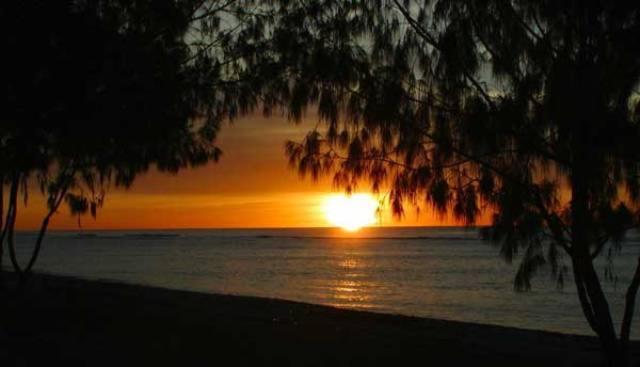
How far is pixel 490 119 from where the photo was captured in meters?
8.04

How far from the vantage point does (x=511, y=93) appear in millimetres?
8055

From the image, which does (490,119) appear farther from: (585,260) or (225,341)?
(225,341)

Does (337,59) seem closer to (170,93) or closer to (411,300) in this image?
(170,93)

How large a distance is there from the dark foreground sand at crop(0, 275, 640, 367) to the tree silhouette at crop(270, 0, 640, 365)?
2.68m

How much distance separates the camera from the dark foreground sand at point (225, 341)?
999 cm

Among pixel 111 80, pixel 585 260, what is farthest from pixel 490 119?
pixel 111 80

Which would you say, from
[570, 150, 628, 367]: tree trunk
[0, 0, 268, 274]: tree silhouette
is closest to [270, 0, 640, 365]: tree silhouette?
[570, 150, 628, 367]: tree trunk

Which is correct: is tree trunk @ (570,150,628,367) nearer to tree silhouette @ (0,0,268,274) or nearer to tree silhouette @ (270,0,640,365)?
tree silhouette @ (270,0,640,365)

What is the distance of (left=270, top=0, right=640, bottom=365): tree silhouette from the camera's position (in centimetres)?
770

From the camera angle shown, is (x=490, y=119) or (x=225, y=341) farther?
(x=225, y=341)

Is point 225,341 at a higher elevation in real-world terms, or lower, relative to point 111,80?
lower

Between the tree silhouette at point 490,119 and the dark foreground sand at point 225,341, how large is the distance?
268 cm

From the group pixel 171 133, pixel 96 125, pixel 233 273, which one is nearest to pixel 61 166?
pixel 171 133

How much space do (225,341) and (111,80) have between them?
3.97 m
